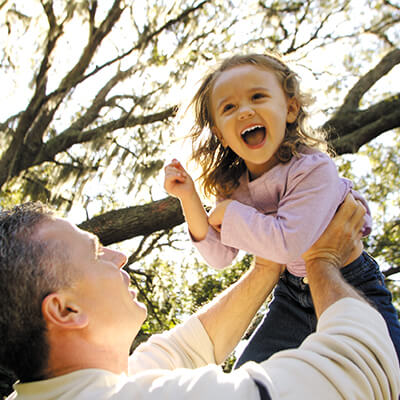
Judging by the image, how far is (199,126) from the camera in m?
2.48

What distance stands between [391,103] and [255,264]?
3.52 metres

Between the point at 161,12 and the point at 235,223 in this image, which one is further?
the point at 161,12

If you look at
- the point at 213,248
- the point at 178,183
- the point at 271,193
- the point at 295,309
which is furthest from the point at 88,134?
the point at 295,309

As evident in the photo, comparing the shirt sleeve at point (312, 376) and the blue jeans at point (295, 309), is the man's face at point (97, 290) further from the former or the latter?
the blue jeans at point (295, 309)

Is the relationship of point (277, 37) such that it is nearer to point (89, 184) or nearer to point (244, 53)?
point (89, 184)

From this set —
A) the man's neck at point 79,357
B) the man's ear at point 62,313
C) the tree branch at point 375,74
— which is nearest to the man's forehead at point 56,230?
the man's ear at point 62,313

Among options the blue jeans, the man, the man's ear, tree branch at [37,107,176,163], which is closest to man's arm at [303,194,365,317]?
the man

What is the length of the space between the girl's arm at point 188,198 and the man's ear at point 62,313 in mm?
686

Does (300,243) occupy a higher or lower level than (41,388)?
higher

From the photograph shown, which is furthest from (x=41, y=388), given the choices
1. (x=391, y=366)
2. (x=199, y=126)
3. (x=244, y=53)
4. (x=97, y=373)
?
(x=244, y=53)

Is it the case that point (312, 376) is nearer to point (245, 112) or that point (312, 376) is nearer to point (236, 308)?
point (236, 308)

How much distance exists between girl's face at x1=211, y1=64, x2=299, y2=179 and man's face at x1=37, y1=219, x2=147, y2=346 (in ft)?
2.51

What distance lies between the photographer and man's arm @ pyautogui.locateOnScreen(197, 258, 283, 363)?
6.84ft

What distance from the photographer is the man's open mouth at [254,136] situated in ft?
6.86
